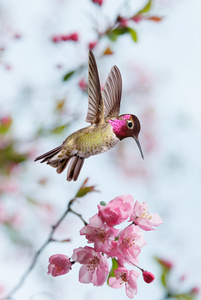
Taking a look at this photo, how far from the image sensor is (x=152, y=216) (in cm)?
54

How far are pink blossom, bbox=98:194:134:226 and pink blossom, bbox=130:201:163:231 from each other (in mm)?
12

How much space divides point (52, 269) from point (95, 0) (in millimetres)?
492

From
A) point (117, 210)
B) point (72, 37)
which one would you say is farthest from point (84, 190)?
point (72, 37)

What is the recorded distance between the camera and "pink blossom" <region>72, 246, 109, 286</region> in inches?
20.2

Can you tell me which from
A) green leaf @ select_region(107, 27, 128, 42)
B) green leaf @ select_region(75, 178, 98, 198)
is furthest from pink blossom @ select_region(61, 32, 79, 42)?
green leaf @ select_region(75, 178, 98, 198)

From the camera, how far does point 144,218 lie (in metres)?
0.52

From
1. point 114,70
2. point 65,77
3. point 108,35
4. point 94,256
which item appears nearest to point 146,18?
point 108,35

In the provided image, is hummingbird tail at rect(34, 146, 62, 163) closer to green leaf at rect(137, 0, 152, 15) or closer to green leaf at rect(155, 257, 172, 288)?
green leaf at rect(137, 0, 152, 15)

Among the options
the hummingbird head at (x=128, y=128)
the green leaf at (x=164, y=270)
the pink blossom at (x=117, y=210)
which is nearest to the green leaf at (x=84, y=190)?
the pink blossom at (x=117, y=210)

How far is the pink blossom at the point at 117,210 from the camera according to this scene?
493 mm

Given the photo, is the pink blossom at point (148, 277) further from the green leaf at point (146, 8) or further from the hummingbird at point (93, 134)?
the green leaf at point (146, 8)

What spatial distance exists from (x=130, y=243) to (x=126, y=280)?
0.06 meters

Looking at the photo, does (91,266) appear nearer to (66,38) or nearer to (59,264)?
(59,264)

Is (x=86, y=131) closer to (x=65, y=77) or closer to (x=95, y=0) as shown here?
(x=65, y=77)
